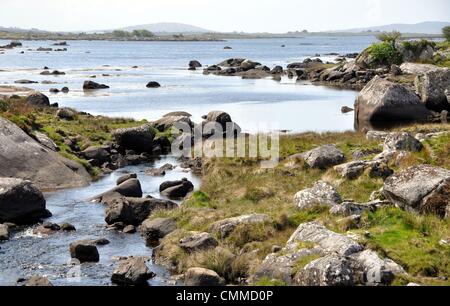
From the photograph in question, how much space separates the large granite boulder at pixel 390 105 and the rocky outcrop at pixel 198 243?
3875 cm

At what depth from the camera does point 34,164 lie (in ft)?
134

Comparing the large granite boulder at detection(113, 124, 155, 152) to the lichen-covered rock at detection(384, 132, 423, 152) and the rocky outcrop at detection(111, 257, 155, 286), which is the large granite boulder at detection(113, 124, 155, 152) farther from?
the rocky outcrop at detection(111, 257, 155, 286)

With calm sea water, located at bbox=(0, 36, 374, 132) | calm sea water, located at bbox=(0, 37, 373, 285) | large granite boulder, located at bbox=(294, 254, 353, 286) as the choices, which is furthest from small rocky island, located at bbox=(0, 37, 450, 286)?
calm sea water, located at bbox=(0, 36, 374, 132)

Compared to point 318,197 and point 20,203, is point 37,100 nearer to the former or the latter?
point 20,203

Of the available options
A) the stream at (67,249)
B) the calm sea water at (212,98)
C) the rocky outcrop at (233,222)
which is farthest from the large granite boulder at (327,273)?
the calm sea water at (212,98)

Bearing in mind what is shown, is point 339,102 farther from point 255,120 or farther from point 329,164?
point 329,164

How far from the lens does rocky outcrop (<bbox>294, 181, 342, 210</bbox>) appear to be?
27.7 meters

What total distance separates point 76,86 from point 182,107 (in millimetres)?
35353

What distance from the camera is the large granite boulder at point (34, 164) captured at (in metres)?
39.6

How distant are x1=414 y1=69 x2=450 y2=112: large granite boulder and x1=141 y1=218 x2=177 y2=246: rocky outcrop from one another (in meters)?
41.5

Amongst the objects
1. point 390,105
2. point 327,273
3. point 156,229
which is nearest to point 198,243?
point 156,229

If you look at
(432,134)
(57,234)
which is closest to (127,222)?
(57,234)

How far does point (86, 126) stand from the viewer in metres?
58.9
